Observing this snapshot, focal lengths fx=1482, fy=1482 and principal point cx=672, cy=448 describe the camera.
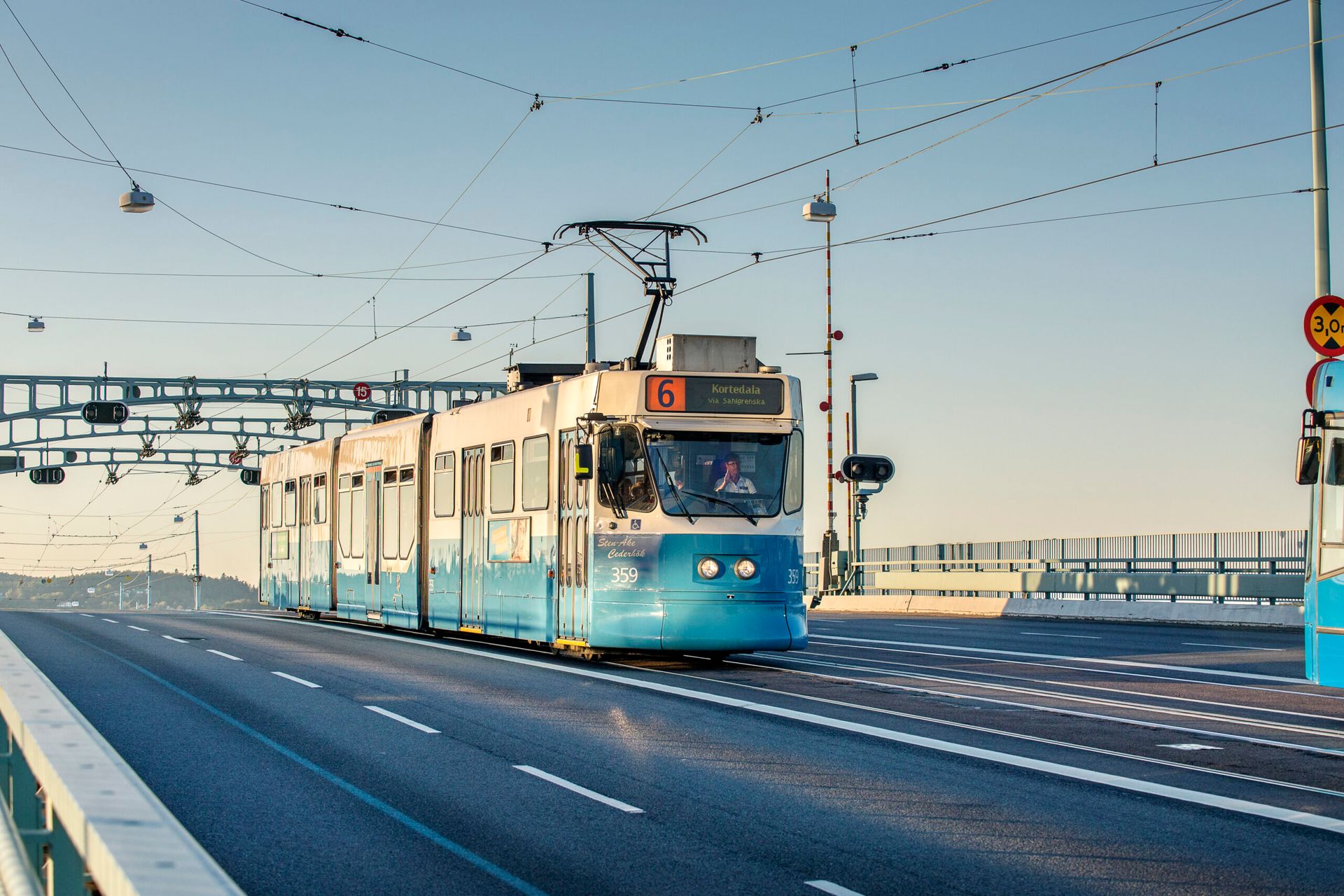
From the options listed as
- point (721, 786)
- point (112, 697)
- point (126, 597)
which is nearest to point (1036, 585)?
point (112, 697)

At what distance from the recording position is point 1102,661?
19891 millimetres

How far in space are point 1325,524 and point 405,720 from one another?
8.07 metres

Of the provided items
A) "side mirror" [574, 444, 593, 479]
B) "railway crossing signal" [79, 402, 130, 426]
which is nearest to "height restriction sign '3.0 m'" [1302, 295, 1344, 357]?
"side mirror" [574, 444, 593, 479]

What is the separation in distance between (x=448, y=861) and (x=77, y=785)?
3.55 meters

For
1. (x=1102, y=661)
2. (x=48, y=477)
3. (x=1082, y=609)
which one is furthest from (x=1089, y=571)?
(x=48, y=477)

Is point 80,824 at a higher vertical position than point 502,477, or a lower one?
lower

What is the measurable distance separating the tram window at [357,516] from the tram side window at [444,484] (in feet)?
A: 13.6

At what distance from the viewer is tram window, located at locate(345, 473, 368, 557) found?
89.1ft

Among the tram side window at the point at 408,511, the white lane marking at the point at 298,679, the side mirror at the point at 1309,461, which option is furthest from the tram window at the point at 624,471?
the tram side window at the point at 408,511

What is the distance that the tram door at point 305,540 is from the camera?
102 ft

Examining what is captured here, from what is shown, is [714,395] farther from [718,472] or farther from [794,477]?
[794,477]

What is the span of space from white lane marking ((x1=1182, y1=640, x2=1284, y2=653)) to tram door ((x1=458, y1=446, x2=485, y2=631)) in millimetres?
11029

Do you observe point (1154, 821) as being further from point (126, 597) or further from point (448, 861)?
point (126, 597)

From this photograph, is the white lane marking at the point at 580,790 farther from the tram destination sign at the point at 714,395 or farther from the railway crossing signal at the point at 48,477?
the railway crossing signal at the point at 48,477
